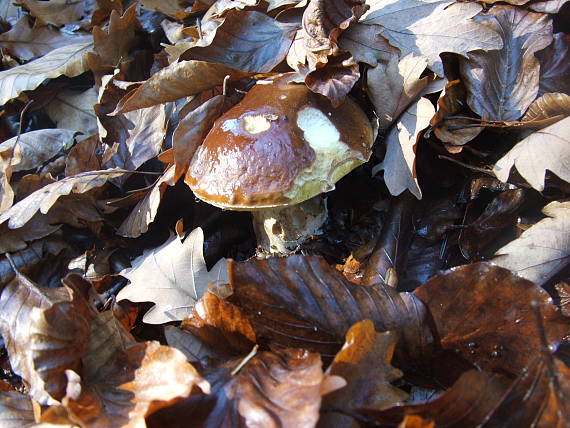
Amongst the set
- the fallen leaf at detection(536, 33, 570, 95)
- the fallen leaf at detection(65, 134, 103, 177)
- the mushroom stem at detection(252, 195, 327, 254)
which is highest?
the fallen leaf at detection(536, 33, 570, 95)

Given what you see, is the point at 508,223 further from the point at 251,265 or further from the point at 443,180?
the point at 251,265

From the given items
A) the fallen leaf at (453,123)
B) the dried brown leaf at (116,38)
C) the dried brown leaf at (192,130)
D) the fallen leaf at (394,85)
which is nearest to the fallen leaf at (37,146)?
the dried brown leaf at (116,38)

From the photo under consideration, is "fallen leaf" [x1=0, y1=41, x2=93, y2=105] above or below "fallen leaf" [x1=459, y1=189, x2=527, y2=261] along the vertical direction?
above

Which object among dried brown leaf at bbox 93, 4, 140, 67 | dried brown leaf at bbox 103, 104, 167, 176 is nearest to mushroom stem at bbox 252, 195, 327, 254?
dried brown leaf at bbox 103, 104, 167, 176

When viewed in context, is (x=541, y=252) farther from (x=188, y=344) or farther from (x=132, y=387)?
(x=132, y=387)

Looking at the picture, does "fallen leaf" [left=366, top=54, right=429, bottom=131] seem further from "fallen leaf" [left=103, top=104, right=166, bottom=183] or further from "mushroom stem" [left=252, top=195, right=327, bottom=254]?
"fallen leaf" [left=103, top=104, right=166, bottom=183]

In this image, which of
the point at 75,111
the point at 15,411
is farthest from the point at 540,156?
the point at 75,111

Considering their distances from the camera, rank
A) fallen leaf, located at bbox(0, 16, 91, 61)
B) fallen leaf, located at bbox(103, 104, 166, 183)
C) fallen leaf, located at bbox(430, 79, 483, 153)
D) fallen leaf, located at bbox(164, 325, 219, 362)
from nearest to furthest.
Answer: fallen leaf, located at bbox(164, 325, 219, 362), fallen leaf, located at bbox(430, 79, 483, 153), fallen leaf, located at bbox(103, 104, 166, 183), fallen leaf, located at bbox(0, 16, 91, 61)
